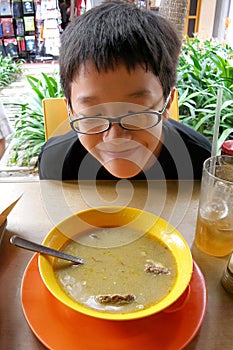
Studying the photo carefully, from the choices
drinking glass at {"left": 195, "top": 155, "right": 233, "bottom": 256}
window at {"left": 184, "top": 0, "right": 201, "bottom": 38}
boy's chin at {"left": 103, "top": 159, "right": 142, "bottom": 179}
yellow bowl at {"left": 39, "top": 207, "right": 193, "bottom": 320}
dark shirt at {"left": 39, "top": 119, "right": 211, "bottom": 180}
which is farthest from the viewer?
window at {"left": 184, "top": 0, "right": 201, "bottom": 38}

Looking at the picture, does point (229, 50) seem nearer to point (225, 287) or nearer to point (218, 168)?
point (218, 168)

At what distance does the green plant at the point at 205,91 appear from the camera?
207cm

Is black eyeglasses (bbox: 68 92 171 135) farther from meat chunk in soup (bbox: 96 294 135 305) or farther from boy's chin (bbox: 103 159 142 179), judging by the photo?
meat chunk in soup (bbox: 96 294 135 305)

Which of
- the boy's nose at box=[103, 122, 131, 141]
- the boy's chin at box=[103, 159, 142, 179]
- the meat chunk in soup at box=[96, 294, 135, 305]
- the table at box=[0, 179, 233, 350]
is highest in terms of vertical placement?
the boy's nose at box=[103, 122, 131, 141]

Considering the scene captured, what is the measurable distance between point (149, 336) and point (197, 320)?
83mm

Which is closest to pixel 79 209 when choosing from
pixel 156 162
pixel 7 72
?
pixel 156 162

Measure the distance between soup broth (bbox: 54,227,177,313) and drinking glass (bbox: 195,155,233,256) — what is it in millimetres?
106

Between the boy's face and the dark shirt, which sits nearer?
the boy's face

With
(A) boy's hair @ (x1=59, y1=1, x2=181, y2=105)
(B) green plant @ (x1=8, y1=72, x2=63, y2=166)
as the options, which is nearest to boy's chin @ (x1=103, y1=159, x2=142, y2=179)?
(A) boy's hair @ (x1=59, y1=1, x2=181, y2=105)

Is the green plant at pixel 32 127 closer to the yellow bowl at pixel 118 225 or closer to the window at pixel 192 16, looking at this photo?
the yellow bowl at pixel 118 225

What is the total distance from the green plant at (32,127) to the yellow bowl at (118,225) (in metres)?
1.68

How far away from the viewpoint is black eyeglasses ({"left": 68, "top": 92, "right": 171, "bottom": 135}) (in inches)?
28.6

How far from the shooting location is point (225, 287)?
22.8 inches

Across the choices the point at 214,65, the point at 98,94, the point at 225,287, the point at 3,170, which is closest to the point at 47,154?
the point at 98,94
